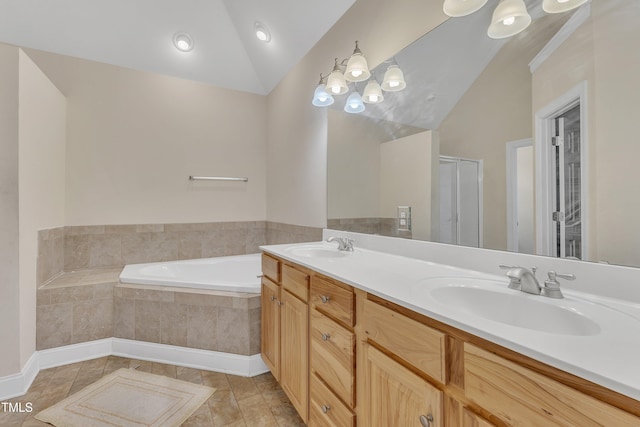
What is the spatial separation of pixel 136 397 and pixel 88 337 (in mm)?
824

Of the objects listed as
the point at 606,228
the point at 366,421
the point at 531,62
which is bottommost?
the point at 366,421

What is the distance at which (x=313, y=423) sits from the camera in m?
1.31

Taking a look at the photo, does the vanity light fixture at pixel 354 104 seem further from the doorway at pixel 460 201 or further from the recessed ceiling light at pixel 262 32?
the recessed ceiling light at pixel 262 32

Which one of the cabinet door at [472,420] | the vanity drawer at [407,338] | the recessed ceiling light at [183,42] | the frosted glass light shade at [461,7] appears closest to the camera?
the cabinet door at [472,420]

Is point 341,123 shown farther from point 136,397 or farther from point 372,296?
point 136,397

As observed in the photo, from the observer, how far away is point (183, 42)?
2855 mm

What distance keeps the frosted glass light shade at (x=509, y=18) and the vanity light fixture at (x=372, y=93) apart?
2.39 feet

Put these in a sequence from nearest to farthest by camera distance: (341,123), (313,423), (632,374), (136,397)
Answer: (632,374), (313,423), (136,397), (341,123)

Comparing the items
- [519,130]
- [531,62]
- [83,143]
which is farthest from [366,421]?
[83,143]

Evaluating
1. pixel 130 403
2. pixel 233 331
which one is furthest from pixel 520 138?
pixel 130 403

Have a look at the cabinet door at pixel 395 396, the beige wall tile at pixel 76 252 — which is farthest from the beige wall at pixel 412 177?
the beige wall tile at pixel 76 252

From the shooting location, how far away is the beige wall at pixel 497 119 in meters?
1.14

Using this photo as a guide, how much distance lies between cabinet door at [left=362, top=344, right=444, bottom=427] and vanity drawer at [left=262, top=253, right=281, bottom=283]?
813mm

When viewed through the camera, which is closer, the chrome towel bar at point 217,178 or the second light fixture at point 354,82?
the second light fixture at point 354,82
